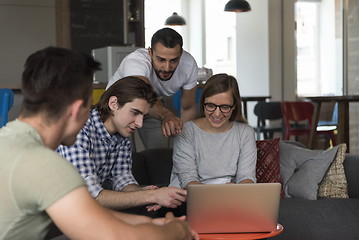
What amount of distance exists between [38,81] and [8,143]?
0.51ft

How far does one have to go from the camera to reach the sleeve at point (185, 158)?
3.17m

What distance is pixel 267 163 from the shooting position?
150 inches

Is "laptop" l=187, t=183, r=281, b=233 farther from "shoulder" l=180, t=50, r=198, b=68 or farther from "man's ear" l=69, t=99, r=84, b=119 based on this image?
"shoulder" l=180, t=50, r=198, b=68

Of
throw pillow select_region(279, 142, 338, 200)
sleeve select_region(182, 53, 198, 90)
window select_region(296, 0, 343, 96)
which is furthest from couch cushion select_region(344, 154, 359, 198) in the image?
window select_region(296, 0, 343, 96)

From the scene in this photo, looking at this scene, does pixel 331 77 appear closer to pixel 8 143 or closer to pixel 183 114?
pixel 183 114

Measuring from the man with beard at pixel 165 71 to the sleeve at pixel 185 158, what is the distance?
114 mm

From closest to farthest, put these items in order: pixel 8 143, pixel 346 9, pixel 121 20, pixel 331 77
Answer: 1. pixel 8 143
2. pixel 121 20
3. pixel 346 9
4. pixel 331 77

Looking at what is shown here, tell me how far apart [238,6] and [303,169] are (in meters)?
5.57

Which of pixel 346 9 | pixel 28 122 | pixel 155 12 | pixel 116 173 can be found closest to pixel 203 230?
pixel 116 173

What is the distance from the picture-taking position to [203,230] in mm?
2391

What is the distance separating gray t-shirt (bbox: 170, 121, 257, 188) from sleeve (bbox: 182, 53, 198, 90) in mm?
591

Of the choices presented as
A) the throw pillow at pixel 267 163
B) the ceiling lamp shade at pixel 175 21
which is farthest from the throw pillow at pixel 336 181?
the ceiling lamp shade at pixel 175 21

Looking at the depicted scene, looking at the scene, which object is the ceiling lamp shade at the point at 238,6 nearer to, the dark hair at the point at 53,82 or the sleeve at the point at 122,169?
the sleeve at the point at 122,169

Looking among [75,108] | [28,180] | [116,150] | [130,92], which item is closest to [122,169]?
[116,150]
